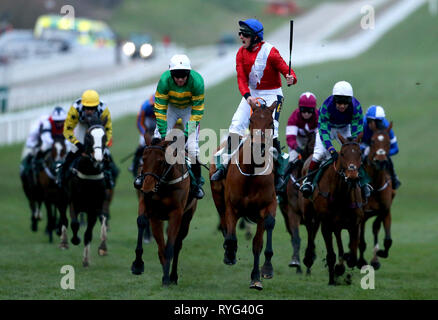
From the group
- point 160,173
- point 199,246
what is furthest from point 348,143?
point 199,246

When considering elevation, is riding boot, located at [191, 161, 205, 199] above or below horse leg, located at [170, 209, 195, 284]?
above

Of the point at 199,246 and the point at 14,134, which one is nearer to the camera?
the point at 199,246

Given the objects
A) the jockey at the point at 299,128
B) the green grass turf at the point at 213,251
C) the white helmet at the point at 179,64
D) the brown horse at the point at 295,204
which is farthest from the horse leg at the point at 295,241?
the white helmet at the point at 179,64

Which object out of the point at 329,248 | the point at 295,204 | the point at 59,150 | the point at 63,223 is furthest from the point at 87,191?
the point at 329,248

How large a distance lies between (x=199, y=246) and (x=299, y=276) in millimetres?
4020

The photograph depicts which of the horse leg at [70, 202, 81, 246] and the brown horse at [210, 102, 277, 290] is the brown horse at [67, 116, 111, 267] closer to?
the horse leg at [70, 202, 81, 246]

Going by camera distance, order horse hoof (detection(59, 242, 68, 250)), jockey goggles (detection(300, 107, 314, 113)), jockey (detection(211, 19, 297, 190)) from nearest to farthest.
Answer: jockey (detection(211, 19, 297, 190)), jockey goggles (detection(300, 107, 314, 113)), horse hoof (detection(59, 242, 68, 250))

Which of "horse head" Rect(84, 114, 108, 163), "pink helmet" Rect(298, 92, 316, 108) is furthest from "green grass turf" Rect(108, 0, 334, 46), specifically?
"horse head" Rect(84, 114, 108, 163)

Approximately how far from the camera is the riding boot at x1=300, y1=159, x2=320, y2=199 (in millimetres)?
14758

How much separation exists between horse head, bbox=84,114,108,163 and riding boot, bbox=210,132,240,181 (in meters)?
2.74

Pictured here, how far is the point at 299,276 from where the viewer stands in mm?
15828

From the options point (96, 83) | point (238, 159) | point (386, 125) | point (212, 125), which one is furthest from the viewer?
point (96, 83)
